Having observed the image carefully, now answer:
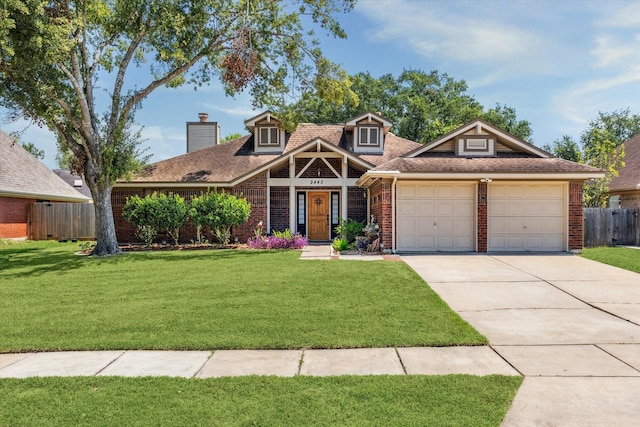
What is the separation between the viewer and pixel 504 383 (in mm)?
4207

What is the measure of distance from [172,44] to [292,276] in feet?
34.7

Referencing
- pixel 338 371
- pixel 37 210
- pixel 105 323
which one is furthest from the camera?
pixel 37 210

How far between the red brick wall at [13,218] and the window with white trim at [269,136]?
A: 12201 millimetres

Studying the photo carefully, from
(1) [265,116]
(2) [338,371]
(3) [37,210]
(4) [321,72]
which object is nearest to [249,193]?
(1) [265,116]

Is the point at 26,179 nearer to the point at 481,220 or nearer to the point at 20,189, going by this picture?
the point at 20,189

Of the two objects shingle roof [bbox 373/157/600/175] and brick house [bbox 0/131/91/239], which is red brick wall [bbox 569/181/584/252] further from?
brick house [bbox 0/131/91/239]

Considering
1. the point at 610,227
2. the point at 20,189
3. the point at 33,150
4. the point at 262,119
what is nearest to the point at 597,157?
the point at 610,227

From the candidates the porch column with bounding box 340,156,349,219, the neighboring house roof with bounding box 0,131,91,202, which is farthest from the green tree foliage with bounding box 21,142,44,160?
the porch column with bounding box 340,156,349,219

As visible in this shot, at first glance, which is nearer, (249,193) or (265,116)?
(249,193)

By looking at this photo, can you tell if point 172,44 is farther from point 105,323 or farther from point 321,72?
point 105,323

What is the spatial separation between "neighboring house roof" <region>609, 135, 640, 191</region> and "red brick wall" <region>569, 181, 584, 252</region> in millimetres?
6996

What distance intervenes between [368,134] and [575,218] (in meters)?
9.99

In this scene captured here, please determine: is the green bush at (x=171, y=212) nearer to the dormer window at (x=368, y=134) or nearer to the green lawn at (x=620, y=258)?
the dormer window at (x=368, y=134)

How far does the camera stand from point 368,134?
21.5 m
